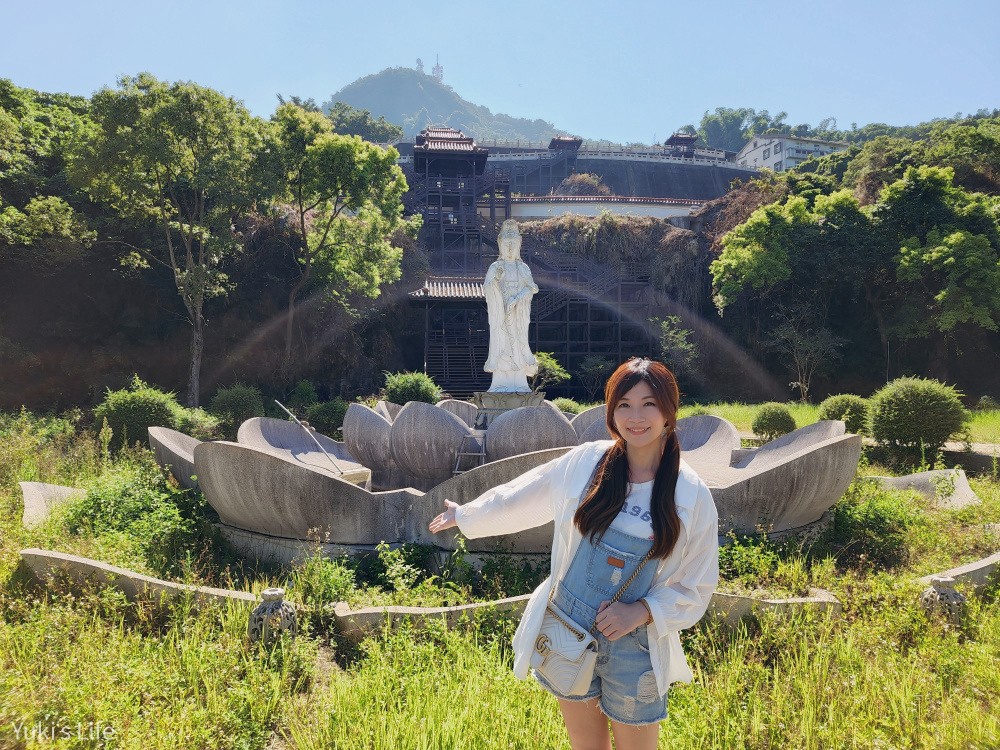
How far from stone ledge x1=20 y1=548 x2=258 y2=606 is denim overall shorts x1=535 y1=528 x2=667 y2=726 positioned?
254 centimetres

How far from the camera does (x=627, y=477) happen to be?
1991mm

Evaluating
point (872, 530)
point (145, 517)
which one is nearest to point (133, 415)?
point (145, 517)

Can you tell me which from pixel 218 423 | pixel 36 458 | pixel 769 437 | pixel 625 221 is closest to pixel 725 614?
pixel 36 458

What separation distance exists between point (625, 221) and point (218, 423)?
1893 centimetres

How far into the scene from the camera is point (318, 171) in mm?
17281

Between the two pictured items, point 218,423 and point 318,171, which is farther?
point 318,171

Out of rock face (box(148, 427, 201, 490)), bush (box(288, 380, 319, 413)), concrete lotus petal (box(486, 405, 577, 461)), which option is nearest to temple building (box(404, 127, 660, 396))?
bush (box(288, 380, 319, 413))

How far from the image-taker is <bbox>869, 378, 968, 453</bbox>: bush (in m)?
8.73

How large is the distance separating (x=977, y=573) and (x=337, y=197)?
1832cm

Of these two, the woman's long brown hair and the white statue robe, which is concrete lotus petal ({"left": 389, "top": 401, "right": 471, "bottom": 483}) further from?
the woman's long brown hair

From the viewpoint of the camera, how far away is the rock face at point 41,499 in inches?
213

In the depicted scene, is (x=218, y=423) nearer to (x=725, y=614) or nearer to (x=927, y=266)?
(x=725, y=614)

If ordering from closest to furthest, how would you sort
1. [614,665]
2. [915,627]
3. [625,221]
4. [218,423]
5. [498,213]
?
1. [614,665]
2. [915,627]
3. [218,423]
4. [625,221]
5. [498,213]

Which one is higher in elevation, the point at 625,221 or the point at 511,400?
the point at 625,221
